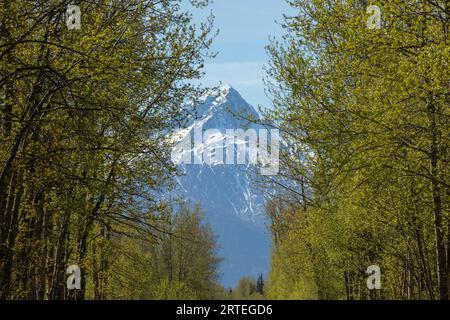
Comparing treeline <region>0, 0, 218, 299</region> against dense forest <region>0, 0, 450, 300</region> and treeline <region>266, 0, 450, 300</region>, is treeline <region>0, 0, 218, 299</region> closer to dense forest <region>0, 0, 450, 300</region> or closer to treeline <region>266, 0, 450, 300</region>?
dense forest <region>0, 0, 450, 300</region>

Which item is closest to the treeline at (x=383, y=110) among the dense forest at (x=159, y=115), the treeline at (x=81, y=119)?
the dense forest at (x=159, y=115)

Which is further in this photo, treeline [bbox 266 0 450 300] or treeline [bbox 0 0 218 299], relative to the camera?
treeline [bbox 266 0 450 300]

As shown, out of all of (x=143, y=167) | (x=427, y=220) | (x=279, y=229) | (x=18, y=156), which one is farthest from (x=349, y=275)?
(x=18, y=156)

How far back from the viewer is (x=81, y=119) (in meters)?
12.8

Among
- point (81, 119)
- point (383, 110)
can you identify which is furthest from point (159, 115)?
point (383, 110)

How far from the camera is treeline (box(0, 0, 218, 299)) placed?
462 inches

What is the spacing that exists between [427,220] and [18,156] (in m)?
12.3

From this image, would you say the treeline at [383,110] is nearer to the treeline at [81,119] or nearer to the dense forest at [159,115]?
the dense forest at [159,115]

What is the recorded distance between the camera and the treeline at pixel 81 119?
11.7 metres

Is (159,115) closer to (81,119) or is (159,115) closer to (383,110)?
(81,119)

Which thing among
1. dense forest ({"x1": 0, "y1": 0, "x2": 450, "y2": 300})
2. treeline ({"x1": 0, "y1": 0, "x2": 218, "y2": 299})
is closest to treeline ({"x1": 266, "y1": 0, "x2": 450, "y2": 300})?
dense forest ({"x1": 0, "y1": 0, "x2": 450, "y2": 300})
